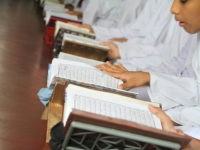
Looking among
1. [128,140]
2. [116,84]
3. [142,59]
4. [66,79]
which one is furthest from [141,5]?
[128,140]

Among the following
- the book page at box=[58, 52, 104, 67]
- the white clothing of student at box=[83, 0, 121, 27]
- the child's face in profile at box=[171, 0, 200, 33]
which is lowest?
the white clothing of student at box=[83, 0, 121, 27]

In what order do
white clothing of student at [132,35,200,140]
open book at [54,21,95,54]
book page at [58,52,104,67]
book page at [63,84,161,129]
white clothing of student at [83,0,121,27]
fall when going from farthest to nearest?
white clothing of student at [83,0,121,27], open book at [54,21,95,54], book page at [58,52,104,67], white clothing of student at [132,35,200,140], book page at [63,84,161,129]

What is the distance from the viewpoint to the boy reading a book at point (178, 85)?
143cm

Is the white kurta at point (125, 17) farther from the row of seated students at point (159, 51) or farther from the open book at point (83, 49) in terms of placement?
the open book at point (83, 49)

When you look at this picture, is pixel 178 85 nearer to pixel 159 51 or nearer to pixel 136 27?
pixel 159 51

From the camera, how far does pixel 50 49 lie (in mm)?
3115

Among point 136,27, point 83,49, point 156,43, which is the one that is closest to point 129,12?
point 136,27

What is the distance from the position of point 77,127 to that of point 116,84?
635 millimetres

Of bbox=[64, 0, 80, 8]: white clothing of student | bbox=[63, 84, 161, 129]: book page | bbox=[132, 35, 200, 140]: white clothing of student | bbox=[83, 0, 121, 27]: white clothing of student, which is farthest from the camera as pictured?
bbox=[64, 0, 80, 8]: white clothing of student

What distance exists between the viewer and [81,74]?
4.78ft

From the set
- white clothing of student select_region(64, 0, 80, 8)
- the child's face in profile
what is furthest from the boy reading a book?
white clothing of student select_region(64, 0, 80, 8)

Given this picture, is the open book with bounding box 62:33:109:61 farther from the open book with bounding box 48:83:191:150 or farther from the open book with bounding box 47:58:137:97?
the open book with bounding box 48:83:191:150

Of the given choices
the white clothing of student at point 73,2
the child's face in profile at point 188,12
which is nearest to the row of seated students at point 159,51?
the child's face in profile at point 188,12

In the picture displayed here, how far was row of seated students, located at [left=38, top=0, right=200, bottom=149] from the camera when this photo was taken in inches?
56.3
